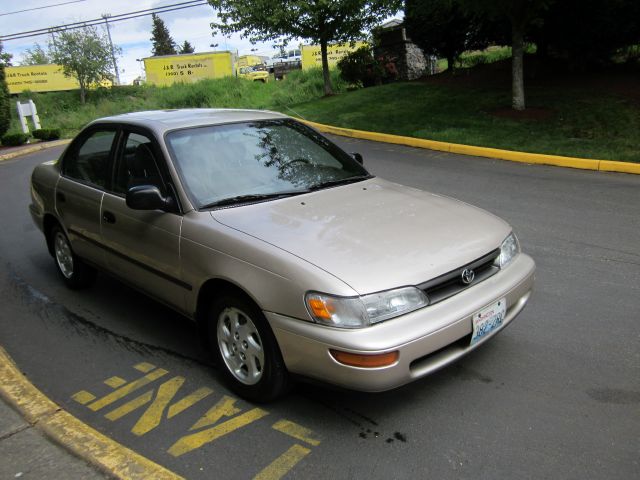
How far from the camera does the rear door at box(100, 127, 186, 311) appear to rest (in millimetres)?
3447

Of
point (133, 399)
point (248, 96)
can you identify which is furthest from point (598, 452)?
point (248, 96)

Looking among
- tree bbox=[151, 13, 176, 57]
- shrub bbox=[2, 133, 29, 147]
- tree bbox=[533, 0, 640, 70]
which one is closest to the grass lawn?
tree bbox=[533, 0, 640, 70]

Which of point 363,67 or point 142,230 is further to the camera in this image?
point 363,67

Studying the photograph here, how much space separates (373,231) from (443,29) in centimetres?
1573

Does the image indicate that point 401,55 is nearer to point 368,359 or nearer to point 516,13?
point 516,13

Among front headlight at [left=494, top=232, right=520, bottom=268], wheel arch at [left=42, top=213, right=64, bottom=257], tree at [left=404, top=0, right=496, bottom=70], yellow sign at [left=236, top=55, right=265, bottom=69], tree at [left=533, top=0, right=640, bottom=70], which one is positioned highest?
yellow sign at [left=236, top=55, right=265, bottom=69]

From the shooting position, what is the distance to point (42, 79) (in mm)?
38812

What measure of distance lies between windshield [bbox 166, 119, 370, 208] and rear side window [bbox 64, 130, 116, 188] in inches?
34.2

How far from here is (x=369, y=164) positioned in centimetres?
995

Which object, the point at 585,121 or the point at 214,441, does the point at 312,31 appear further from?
the point at 214,441

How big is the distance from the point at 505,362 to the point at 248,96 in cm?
2616

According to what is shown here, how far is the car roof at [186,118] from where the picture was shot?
3.84 m

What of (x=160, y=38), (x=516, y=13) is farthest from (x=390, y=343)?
(x=160, y=38)

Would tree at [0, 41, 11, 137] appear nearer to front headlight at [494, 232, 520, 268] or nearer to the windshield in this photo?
the windshield
